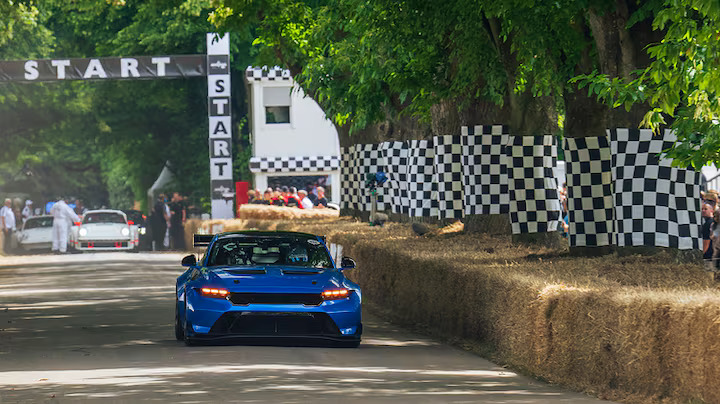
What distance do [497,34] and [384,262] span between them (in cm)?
382

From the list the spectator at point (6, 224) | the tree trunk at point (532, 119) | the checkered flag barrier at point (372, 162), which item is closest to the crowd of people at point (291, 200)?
the checkered flag barrier at point (372, 162)

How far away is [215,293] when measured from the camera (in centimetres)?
1441

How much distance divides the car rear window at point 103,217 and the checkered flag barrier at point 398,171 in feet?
61.1

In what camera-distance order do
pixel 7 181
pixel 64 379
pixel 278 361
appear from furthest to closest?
1. pixel 7 181
2. pixel 278 361
3. pixel 64 379

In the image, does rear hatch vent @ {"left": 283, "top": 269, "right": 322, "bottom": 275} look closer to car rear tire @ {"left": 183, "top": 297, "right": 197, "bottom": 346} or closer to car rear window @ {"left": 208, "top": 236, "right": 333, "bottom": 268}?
car rear window @ {"left": 208, "top": 236, "right": 333, "bottom": 268}

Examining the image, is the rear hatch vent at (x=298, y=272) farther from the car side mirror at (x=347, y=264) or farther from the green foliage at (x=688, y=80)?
the green foliage at (x=688, y=80)

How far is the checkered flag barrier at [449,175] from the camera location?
2720cm

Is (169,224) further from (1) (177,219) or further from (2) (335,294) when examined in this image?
(2) (335,294)

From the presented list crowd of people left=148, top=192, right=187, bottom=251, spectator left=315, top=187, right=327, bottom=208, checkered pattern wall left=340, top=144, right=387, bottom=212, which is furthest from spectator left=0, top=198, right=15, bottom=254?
checkered pattern wall left=340, top=144, right=387, bottom=212

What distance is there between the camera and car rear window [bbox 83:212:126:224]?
166 ft

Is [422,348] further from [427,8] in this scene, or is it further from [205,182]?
[205,182]

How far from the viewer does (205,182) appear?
5800cm

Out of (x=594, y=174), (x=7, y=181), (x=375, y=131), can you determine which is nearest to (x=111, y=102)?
(x=375, y=131)

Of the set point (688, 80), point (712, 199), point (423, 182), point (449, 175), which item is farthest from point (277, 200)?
point (688, 80)
